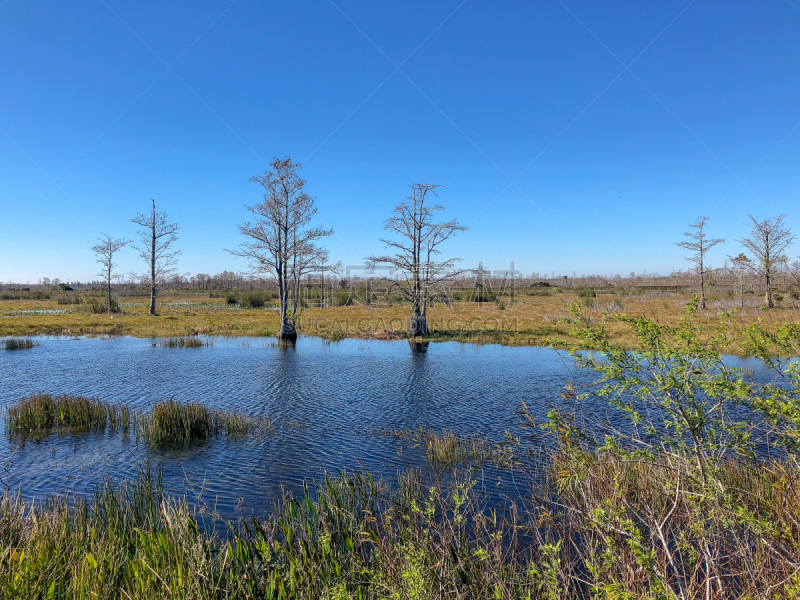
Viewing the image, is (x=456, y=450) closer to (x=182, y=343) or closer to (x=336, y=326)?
(x=182, y=343)

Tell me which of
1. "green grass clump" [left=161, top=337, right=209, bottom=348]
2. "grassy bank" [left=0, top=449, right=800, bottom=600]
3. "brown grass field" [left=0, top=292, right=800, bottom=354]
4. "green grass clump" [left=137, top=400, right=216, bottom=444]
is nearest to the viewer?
"grassy bank" [left=0, top=449, right=800, bottom=600]

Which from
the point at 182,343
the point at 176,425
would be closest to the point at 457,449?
the point at 176,425

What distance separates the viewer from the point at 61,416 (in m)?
13.1

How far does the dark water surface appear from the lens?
9.53 metres

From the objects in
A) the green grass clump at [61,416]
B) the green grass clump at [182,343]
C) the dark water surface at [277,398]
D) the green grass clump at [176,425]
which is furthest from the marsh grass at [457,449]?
the green grass clump at [182,343]

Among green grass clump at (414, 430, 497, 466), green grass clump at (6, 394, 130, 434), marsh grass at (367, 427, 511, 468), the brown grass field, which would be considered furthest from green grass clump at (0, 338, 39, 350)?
green grass clump at (414, 430, 497, 466)

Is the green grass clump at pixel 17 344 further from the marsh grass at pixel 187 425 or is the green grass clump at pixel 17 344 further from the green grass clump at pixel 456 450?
the green grass clump at pixel 456 450

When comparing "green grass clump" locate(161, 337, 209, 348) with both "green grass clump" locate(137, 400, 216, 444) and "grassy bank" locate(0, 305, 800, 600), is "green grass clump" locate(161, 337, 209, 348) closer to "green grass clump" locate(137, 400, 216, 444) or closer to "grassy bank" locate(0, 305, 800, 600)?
"green grass clump" locate(137, 400, 216, 444)

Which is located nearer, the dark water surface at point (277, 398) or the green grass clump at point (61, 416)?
the dark water surface at point (277, 398)

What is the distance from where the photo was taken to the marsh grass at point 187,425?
Answer: 38.7ft

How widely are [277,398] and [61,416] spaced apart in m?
6.15

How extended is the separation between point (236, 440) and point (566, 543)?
27.9 ft

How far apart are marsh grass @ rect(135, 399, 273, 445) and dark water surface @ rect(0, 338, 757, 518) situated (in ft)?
1.51

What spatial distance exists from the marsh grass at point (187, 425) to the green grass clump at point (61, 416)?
75cm
